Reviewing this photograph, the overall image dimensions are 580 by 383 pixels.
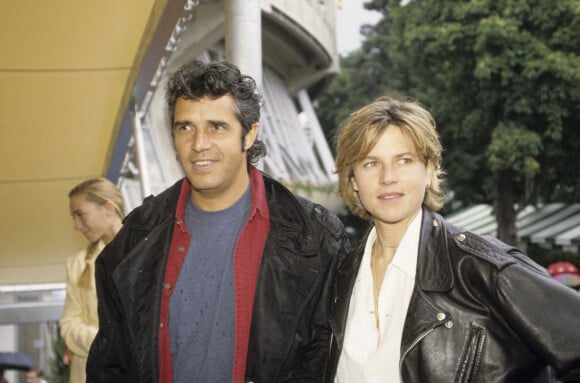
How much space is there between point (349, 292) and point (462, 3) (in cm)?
1881

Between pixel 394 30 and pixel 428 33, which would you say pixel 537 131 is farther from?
pixel 394 30

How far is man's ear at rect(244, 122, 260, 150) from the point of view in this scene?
291 cm

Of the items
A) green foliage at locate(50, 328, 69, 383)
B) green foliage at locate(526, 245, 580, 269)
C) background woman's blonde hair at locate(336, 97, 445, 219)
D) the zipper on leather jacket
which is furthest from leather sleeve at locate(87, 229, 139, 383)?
green foliage at locate(526, 245, 580, 269)

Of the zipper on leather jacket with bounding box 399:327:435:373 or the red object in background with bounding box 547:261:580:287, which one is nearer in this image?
the zipper on leather jacket with bounding box 399:327:435:373

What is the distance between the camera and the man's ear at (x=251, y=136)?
2908mm

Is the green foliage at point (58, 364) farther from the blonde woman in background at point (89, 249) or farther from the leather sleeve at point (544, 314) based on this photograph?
the leather sleeve at point (544, 314)

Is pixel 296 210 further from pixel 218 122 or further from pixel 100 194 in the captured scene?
pixel 100 194

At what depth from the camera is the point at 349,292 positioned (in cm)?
262

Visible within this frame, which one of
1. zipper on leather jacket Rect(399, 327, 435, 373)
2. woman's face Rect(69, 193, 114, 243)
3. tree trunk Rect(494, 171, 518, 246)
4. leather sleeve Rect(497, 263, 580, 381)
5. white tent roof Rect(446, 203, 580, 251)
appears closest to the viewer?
leather sleeve Rect(497, 263, 580, 381)

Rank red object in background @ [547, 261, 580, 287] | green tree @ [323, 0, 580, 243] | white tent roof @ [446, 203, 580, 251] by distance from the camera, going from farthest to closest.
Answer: white tent roof @ [446, 203, 580, 251]
green tree @ [323, 0, 580, 243]
red object in background @ [547, 261, 580, 287]

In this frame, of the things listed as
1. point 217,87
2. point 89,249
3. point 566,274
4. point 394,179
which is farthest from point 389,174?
point 566,274

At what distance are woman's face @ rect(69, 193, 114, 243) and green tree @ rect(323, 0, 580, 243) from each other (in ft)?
52.4

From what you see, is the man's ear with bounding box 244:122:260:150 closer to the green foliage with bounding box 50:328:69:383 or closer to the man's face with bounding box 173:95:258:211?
the man's face with bounding box 173:95:258:211

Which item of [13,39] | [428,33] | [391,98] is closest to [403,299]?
[391,98]
